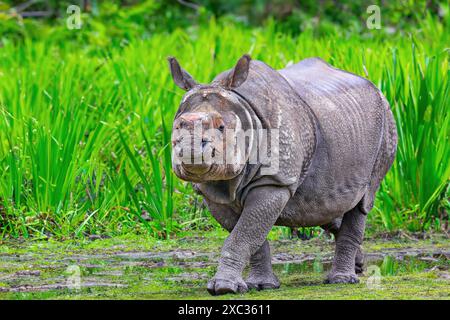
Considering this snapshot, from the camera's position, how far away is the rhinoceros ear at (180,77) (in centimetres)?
452

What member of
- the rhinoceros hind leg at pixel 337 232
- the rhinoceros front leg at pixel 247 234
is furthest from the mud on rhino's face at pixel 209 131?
the rhinoceros hind leg at pixel 337 232

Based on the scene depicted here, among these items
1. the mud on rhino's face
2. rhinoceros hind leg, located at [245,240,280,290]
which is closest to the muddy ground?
rhinoceros hind leg, located at [245,240,280,290]

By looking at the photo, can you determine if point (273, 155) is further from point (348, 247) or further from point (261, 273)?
point (348, 247)

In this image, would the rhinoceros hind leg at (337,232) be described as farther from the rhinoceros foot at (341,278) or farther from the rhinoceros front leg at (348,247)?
the rhinoceros foot at (341,278)

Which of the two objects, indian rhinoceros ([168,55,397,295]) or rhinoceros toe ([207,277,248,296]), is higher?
indian rhinoceros ([168,55,397,295])

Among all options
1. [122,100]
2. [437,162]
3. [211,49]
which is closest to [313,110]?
[437,162]

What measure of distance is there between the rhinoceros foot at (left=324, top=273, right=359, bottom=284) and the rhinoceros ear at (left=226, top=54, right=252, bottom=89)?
46.8 inches

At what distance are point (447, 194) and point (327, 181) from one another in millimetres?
2020

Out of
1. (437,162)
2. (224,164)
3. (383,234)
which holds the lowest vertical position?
(383,234)

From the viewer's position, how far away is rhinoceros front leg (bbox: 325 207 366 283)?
202 inches

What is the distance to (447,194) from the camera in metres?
6.62

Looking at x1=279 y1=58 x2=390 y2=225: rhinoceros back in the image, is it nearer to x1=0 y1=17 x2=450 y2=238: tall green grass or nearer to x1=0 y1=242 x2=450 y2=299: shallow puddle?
x1=0 y1=242 x2=450 y2=299: shallow puddle

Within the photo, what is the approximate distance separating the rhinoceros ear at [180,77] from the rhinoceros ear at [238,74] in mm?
164

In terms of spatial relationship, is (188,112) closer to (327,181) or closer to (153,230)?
(327,181)
